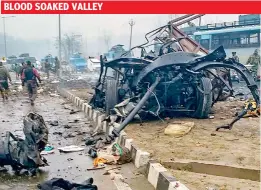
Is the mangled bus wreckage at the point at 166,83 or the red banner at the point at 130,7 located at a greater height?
the red banner at the point at 130,7

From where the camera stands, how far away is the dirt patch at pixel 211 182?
4.45 m

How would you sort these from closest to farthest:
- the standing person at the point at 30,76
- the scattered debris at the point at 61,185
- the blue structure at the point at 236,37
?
1. the scattered debris at the point at 61,185
2. the standing person at the point at 30,76
3. the blue structure at the point at 236,37

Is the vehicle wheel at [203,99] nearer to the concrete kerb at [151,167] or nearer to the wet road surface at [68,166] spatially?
the concrete kerb at [151,167]

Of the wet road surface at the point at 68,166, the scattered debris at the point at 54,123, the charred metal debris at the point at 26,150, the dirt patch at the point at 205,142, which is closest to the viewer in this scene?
the wet road surface at the point at 68,166

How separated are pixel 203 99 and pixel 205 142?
218 cm

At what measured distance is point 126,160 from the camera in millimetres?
5941

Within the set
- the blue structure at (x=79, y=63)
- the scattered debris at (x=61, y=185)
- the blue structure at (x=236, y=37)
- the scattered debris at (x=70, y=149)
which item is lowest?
the blue structure at (x=79, y=63)

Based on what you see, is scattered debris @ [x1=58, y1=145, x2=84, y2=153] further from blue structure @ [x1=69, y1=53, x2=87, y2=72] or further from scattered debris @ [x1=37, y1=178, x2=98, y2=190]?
blue structure @ [x1=69, y1=53, x2=87, y2=72]

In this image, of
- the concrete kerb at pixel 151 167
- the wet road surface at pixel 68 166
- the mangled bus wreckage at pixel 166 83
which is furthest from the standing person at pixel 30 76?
the concrete kerb at pixel 151 167

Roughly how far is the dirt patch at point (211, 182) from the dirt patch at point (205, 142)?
22 mm

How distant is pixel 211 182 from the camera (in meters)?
4.65

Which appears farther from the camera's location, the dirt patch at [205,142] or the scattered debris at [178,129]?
the scattered debris at [178,129]

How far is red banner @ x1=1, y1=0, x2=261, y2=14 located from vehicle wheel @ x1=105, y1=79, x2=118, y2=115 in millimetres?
3955

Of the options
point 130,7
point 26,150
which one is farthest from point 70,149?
point 130,7
